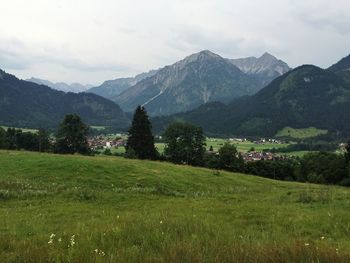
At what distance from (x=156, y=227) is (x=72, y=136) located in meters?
99.2

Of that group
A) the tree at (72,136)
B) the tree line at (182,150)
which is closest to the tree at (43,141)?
the tree line at (182,150)

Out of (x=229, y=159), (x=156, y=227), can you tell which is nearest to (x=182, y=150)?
(x=229, y=159)

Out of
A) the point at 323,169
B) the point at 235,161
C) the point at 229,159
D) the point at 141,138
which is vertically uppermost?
the point at 141,138

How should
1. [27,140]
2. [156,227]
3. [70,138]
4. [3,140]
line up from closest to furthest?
[156,227] < [70,138] < [3,140] < [27,140]

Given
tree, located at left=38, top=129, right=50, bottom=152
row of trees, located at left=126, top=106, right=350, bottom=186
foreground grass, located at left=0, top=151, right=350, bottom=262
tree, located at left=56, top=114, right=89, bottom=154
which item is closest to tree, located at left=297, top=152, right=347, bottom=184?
row of trees, located at left=126, top=106, right=350, bottom=186

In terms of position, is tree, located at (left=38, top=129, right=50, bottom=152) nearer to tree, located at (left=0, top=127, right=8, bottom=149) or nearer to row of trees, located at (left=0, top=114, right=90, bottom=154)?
row of trees, located at (left=0, top=114, right=90, bottom=154)

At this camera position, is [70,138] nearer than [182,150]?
Yes

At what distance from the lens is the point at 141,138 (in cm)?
10325

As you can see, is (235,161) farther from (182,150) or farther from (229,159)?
(182,150)

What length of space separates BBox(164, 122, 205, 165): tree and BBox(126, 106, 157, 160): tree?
16.6 metres

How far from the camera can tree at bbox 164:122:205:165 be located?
119812mm

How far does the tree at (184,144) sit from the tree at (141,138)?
1663 cm

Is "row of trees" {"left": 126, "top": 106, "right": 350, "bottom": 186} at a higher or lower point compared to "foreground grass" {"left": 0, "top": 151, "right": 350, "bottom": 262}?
lower

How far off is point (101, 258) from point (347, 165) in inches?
4302
